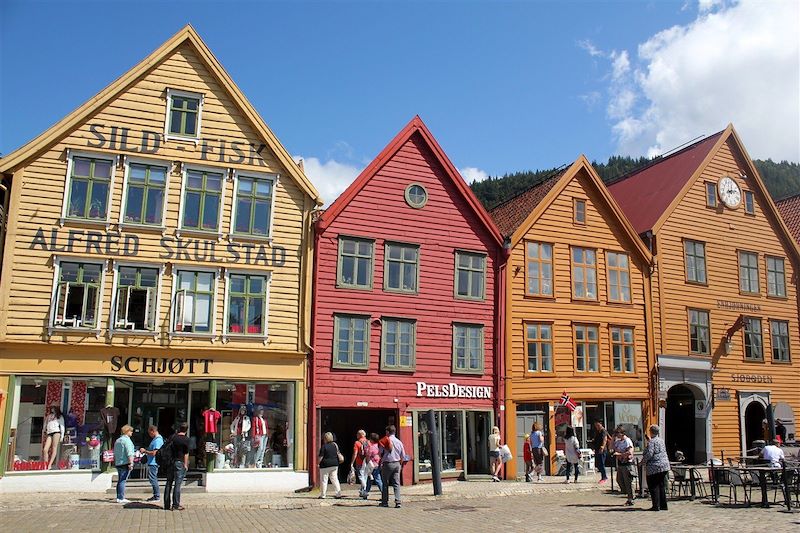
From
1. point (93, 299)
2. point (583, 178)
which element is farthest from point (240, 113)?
point (583, 178)

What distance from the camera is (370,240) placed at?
Result: 24.6m

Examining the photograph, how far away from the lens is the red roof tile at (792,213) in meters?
35.5

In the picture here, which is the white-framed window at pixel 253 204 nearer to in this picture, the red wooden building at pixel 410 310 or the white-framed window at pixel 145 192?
the red wooden building at pixel 410 310

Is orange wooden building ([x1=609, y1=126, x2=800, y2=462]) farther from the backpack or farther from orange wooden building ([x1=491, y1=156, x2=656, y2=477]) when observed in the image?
the backpack

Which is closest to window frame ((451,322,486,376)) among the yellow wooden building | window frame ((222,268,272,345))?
the yellow wooden building

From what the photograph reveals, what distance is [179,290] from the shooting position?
21.6 m

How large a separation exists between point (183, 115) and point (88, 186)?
11.5ft

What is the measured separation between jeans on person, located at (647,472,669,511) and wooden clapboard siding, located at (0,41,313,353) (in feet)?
35.9

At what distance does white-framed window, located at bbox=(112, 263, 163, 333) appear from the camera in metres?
21.1

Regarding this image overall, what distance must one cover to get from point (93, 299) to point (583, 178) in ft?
58.7

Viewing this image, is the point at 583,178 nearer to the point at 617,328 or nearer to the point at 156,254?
the point at 617,328

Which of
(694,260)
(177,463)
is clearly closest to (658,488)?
(177,463)

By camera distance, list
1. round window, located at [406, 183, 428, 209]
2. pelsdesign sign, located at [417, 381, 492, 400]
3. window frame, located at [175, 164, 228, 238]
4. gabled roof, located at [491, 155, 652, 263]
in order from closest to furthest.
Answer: window frame, located at [175, 164, 228, 238]
pelsdesign sign, located at [417, 381, 492, 400]
round window, located at [406, 183, 428, 209]
gabled roof, located at [491, 155, 652, 263]

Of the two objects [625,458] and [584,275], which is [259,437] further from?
[584,275]
